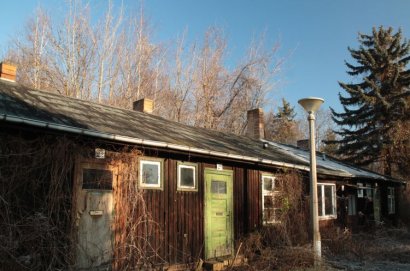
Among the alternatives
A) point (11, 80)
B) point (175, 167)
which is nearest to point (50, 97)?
point (11, 80)

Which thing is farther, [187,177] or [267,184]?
[267,184]

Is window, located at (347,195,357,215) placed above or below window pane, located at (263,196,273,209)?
below

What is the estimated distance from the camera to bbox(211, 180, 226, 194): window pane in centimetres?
1124

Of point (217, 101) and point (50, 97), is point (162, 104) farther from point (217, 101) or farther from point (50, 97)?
point (50, 97)

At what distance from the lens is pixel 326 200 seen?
1673cm

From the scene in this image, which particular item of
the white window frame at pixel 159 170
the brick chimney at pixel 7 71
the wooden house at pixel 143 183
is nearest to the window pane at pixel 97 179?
the wooden house at pixel 143 183

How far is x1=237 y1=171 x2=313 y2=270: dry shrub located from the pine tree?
15443 mm

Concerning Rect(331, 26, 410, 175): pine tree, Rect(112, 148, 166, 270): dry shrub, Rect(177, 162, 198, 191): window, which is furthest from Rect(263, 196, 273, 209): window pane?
Rect(331, 26, 410, 175): pine tree

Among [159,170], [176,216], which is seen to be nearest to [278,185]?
[176,216]

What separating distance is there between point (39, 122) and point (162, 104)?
67.6 feet

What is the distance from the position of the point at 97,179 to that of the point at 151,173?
1.47m

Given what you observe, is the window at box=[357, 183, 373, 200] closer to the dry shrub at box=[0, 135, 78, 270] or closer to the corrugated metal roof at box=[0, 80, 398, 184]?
the corrugated metal roof at box=[0, 80, 398, 184]

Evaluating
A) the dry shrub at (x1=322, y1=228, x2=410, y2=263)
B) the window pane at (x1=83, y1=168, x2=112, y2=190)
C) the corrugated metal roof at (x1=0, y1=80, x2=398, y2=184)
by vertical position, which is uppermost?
the corrugated metal roof at (x1=0, y1=80, x2=398, y2=184)

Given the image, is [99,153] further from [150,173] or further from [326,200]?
[326,200]
